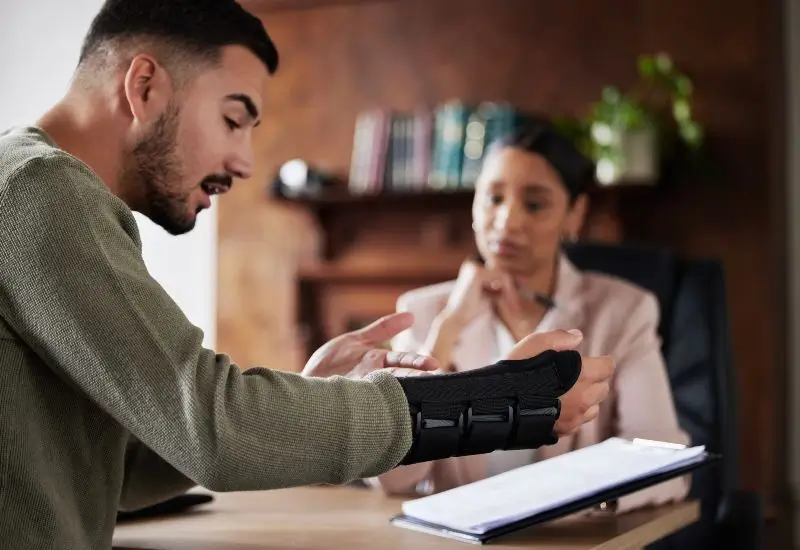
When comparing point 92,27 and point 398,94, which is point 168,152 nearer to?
point 92,27

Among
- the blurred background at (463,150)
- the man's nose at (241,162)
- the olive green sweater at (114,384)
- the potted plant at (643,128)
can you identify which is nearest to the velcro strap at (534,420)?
the olive green sweater at (114,384)

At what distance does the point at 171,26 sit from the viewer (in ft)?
3.42

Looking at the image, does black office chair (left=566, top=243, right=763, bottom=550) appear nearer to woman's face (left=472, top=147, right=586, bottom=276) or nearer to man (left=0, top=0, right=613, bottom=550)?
woman's face (left=472, top=147, right=586, bottom=276)

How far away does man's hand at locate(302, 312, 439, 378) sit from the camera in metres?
1.06

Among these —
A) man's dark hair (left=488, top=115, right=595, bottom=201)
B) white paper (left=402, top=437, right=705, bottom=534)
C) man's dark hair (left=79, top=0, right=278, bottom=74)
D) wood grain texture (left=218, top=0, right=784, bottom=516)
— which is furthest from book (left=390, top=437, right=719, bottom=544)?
wood grain texture (left=218, top=0, right=784, bottom=516)

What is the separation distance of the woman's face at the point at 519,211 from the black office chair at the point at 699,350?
8.4 inches

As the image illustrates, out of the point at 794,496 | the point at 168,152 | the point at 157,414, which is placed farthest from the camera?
the point at 794,496

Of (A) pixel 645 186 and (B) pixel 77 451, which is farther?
(A) pixel 645 186

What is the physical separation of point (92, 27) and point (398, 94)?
10.6 ft

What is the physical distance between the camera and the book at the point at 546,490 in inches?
39.4

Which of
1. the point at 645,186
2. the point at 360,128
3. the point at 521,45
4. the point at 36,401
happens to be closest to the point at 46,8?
the point at 360,128

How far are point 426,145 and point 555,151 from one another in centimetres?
220

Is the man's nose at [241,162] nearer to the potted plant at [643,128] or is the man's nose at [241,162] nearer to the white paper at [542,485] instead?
the white paper at [542,485]

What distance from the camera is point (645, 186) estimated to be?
144 inches
